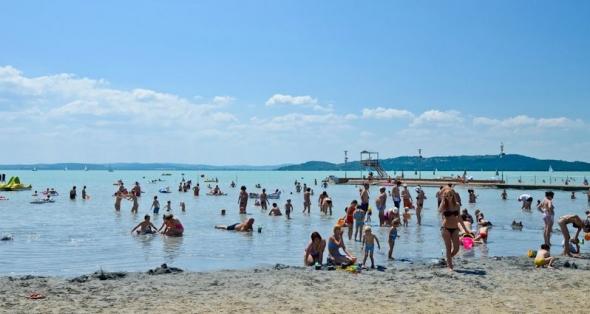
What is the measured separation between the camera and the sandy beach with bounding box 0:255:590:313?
7855 millimetres

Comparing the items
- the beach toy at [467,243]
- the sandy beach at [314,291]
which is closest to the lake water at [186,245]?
the beach toy at [467,243]

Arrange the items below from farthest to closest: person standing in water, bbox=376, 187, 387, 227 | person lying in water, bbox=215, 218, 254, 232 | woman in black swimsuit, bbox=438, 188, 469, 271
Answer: person standing in water, bbox=376, 187, 387, 227, person lying in water, bbox=215, 218, 254, 232, woman in black swimsuit, bbox=438, 188, 469, 271

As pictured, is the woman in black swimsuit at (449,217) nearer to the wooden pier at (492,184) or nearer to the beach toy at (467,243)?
the beach toy at (467,243)

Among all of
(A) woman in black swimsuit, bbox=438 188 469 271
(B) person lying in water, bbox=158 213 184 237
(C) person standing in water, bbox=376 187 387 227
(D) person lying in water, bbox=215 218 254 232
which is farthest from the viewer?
(C) person standing in water, bbox=376 187 387 227

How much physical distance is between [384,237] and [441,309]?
A: 36.4ft

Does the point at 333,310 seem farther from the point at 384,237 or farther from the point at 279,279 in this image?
→ the point at 384,237

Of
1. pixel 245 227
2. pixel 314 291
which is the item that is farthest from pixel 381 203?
pixel 314 291

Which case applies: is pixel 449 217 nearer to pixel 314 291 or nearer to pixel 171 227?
pixel 314 291

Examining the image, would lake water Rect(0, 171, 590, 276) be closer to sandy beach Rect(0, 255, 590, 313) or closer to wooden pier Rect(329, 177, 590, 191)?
sandy beach Rect(0, 255, 590, 313)

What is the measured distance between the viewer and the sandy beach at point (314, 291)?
25.8ft

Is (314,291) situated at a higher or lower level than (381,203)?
lower

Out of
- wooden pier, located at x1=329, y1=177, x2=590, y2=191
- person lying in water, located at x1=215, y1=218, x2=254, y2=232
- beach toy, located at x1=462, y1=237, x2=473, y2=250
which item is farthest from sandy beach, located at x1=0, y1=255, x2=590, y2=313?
wooden pier, located at x1=329, y1=177, x2=590, y2=191

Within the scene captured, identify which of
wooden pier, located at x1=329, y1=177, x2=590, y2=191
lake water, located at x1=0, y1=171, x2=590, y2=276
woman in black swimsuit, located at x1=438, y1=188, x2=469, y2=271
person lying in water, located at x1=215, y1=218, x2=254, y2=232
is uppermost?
woman in black swimsuit, located at x1=438, y1=188, x2=469, y2=271

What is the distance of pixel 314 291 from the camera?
912 cm
